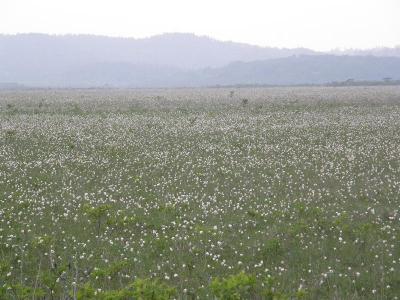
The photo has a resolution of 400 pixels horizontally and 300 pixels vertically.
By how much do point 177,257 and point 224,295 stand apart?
3.08 metres

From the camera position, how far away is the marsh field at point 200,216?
873 cm

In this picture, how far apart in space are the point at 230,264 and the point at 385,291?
301cm

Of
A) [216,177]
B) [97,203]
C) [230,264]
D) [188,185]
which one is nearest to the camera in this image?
[230,264]

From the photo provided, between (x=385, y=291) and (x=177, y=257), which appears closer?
(x=385, y=291)

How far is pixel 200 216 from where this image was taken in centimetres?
1253

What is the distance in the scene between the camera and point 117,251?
33.9ft

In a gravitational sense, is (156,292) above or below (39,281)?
above

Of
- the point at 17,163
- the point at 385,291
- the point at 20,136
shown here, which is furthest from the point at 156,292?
the point at 20,136

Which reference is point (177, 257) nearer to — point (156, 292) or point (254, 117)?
point (156, 292)

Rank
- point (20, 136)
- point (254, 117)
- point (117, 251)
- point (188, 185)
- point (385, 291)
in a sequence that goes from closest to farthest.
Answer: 1. point (385, 291)
2. point (117, 251)
3. point (188, 185)
4. point (20, 136)
5. point (254, 117)

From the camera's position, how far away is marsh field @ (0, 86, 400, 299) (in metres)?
8.73

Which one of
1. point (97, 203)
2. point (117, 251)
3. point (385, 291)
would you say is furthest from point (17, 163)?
point (385, 291)

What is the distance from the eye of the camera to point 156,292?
7.05 m

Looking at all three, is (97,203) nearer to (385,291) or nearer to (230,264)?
(230,264)
